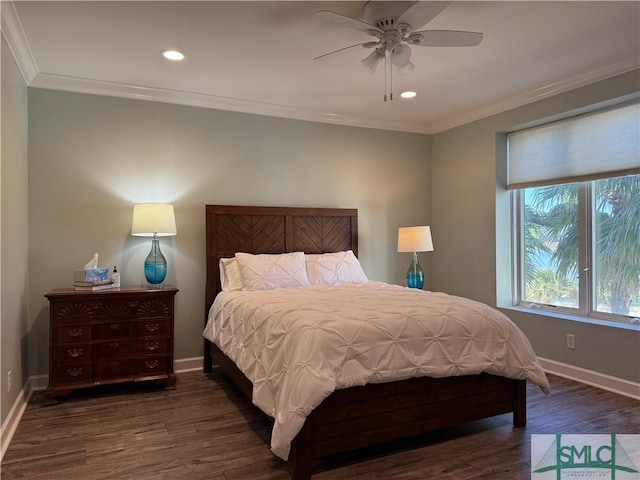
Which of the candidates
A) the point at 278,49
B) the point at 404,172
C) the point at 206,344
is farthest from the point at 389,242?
the point at 278,49

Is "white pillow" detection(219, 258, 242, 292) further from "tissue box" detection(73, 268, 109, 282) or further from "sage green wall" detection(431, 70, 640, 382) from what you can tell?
"sage green wall" detection(431, 70, 640, 382)

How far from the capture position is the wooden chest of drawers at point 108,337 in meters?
3.32

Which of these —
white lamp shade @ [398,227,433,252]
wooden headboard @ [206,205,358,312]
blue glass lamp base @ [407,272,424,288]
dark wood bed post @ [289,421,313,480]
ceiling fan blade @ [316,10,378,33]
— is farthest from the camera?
blue glass lamp base @ [407,272,424,288]

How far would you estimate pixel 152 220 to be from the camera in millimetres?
3678

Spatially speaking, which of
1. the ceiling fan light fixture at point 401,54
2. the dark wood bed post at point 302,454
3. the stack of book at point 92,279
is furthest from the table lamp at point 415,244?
the stack of book at point 92,279

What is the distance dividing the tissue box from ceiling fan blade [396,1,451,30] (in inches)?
117

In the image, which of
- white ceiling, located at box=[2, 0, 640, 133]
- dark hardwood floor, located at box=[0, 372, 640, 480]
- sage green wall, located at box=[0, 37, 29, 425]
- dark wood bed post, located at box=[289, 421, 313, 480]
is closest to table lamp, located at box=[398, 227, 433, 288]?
white ceiling, located at box=[2, 0, 640, 133]

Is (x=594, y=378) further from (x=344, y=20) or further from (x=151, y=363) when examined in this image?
(x=151, y=363)

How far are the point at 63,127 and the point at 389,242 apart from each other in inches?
142

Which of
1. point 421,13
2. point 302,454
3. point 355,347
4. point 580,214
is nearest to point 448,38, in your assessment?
point 421,13

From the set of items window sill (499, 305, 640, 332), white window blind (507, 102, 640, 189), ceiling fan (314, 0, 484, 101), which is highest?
ceiling fan (314, 0, 484, 101)

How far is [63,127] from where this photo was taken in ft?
12.3

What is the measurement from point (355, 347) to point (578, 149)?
120 inches

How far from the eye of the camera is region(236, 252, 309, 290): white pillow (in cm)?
391
